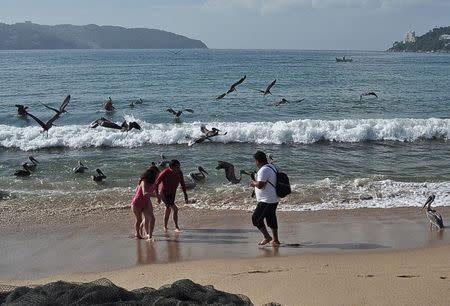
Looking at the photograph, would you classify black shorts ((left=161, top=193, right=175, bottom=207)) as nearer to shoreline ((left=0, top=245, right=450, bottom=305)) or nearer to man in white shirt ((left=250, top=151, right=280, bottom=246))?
man in white shirt ((left=250, top=151, right=280, bottom=246))

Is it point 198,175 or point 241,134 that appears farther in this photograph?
point 241,134

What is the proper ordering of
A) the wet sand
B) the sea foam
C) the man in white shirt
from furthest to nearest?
the sea foam < the man in white shirt < the wet sand

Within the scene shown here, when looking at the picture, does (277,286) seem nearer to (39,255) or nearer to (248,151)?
(39,255)

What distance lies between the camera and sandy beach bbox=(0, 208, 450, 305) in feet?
24.7

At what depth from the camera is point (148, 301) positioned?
17.8 feet

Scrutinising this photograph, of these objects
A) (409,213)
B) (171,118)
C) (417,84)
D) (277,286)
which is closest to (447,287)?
(277,286)

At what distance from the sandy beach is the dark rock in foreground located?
1.56 metres

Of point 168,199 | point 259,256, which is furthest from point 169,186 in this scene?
point 259,256

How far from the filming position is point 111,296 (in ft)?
18.2

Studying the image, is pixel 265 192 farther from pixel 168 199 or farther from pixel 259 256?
pixel 168 199

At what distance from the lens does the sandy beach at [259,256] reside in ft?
24.7

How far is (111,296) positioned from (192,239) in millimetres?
5001

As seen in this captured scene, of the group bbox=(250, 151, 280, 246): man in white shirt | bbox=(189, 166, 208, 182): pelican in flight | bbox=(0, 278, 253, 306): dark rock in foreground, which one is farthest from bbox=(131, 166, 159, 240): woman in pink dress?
bbox=(0, 278, 253, 306): dark rock in foreground

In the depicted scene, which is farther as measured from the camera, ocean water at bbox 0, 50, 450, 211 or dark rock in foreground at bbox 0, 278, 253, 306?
ocean water at bbox 0, 50, 450, 211
